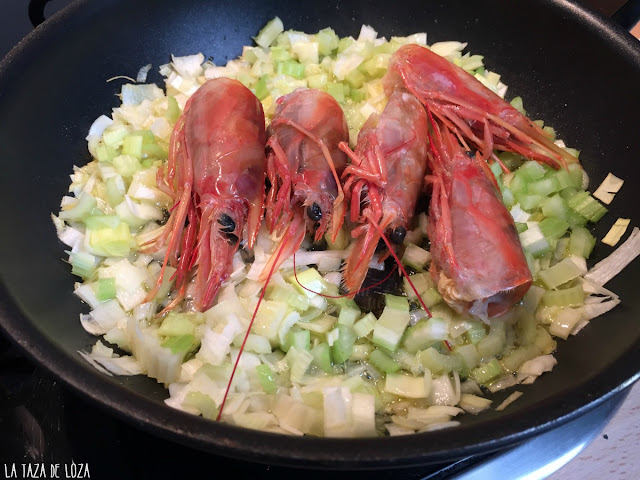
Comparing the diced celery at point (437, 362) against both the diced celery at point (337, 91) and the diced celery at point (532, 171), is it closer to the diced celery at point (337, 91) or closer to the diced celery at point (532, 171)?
the diced celery at point (532, 171)

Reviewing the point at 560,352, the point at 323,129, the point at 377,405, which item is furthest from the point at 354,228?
the point at 560,352

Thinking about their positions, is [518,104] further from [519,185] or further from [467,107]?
[519,185]

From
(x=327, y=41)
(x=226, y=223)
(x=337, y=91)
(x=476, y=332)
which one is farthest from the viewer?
(x=327, y=41)

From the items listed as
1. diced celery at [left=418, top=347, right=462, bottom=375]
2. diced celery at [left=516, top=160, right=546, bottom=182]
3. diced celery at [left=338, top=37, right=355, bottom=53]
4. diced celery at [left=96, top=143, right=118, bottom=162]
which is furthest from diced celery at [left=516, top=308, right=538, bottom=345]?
diced celery at [left=96, top=143, right=118, bottom=162]

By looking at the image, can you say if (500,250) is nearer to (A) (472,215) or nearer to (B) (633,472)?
(A) (472,215)

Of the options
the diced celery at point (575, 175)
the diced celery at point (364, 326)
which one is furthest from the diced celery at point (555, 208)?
the diced celery at point (364, 326)

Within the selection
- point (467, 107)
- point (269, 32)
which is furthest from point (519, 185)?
point (269, 32)
